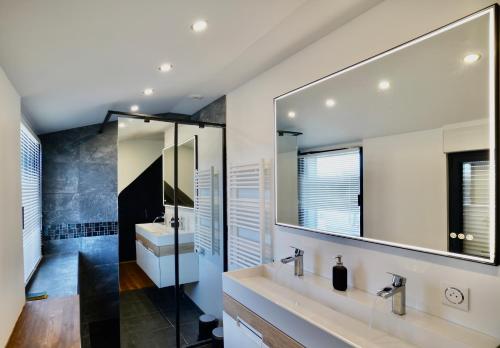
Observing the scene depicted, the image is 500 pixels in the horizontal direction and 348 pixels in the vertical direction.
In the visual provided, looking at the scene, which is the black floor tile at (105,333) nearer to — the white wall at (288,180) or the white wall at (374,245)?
the white wall at (374,245)

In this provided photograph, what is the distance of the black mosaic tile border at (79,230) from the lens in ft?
12.2

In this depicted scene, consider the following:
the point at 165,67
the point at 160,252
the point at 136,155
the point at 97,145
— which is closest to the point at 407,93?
the point at 165,67

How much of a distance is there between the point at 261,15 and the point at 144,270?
278 centimetres

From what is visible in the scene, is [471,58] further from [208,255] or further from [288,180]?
[208,255]

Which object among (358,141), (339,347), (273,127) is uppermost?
(273,127)

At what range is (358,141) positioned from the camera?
1845 mm

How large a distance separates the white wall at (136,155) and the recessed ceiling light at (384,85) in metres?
2.29

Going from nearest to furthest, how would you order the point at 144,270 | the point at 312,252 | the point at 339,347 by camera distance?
the point at 339,347 < the point at 312,252 < the point at 144,270

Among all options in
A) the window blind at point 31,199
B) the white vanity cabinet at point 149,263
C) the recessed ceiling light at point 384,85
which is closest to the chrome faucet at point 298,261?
the recessed ceiling light at point 384,85

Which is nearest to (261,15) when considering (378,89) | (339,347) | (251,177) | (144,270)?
(378,89)

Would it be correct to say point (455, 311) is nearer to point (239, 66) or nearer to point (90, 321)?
point (239, 66)

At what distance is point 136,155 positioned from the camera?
3266 mm

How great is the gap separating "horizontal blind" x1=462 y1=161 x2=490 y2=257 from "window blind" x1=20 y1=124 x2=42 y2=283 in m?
2.96

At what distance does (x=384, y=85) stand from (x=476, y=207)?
769 mm
